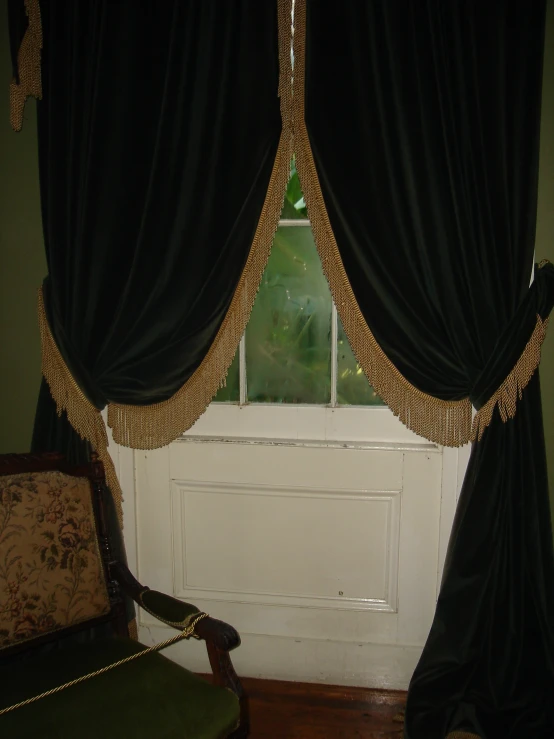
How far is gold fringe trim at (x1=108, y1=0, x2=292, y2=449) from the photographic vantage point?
1544 mm

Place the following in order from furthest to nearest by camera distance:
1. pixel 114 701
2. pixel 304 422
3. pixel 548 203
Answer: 1. pixel 304 422
2. pixel 548 203
3. pixel 114 701

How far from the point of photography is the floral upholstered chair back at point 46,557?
4.46 ft

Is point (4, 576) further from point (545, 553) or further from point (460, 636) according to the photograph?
point (545, 553)

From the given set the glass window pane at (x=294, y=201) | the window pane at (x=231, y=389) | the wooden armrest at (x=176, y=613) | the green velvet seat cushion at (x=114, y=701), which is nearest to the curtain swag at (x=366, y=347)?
the glass window pane at (x=294, y=201)

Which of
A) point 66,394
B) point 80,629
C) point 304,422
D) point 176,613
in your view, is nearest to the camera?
point 176,613

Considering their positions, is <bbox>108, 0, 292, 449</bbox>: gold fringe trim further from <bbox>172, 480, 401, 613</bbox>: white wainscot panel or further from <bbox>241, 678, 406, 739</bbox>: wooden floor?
<bbox>241, 678, 406, 739</bbox>: wooden floor

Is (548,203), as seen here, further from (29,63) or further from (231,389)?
(29,63)

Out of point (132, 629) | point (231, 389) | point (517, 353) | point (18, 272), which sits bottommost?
point (132, 629)

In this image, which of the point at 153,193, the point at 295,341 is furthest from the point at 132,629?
the point at 153,193

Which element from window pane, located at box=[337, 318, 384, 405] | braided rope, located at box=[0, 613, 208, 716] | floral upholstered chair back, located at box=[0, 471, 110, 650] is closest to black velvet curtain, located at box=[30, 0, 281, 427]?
floral upholstered chair back, located at box=[0, 471, 110, 650]

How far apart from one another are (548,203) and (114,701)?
1801 millimetres

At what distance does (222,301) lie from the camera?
1.60 metres

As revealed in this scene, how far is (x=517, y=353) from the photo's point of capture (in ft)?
4.87

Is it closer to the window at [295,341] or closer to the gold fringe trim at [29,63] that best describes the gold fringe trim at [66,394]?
the window at [295,341]
